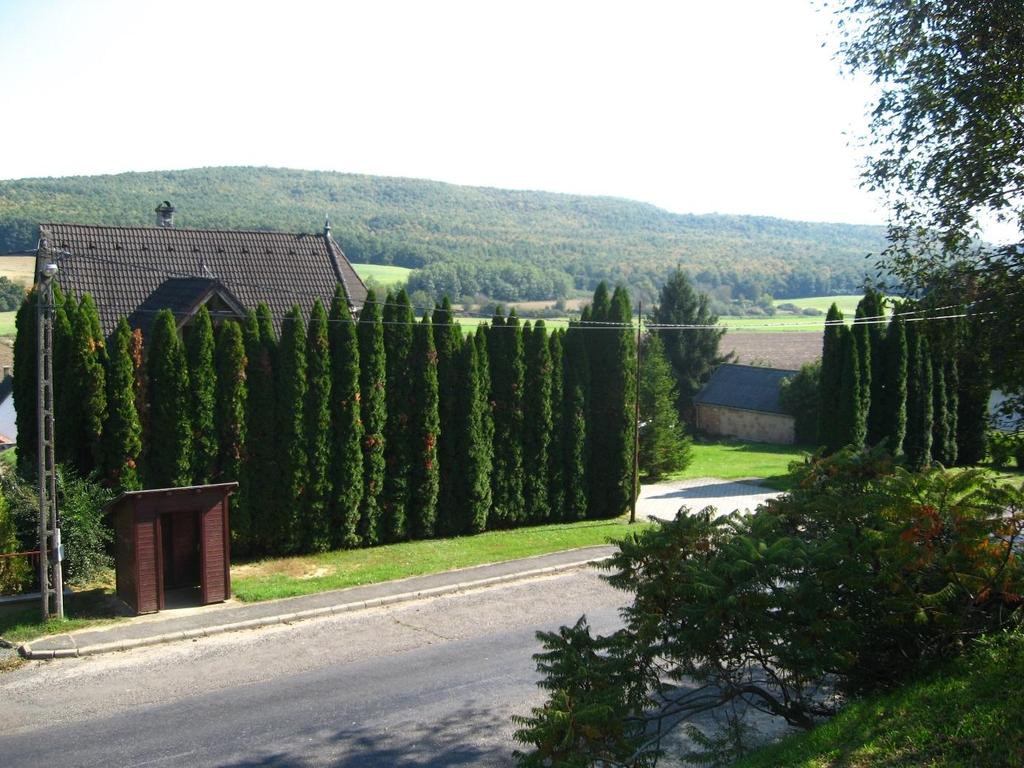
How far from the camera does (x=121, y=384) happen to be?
1853cm

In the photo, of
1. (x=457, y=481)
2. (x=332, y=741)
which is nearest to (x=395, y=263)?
(x=457, y=481)

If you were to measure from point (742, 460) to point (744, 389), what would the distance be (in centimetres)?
1082

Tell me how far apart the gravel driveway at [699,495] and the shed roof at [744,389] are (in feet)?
51.1

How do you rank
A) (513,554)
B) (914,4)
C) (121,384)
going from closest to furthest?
(914,4), (121,384), (513,554)

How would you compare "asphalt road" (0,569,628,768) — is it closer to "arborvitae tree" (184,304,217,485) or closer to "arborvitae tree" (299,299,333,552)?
"arborvitae tree" (299,299,333,552)

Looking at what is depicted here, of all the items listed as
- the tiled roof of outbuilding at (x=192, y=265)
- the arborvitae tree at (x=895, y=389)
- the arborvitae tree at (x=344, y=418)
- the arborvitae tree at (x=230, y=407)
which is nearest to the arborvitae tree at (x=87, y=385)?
the arborvitae tree at (x=230, y=407)

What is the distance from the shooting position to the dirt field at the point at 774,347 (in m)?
70.3

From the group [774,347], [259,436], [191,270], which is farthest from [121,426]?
[774,347]

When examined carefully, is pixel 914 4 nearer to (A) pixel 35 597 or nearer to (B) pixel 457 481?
(B) pixel 457 481

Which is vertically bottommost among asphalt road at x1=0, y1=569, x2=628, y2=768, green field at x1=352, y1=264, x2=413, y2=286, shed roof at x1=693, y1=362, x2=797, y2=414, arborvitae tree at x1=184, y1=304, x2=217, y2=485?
asphalt road at x1=0, y1=569, x2=628, y2=768

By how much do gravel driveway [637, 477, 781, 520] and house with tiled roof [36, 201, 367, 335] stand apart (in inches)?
436

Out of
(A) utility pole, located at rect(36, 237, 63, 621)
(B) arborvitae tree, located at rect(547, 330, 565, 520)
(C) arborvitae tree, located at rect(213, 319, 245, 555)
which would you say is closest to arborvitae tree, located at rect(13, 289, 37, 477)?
(A) utility pole, located at rect(36, 237, 63, 621)

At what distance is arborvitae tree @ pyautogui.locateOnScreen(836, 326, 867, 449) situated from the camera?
34156 mm

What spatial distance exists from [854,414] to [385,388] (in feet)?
64.3
